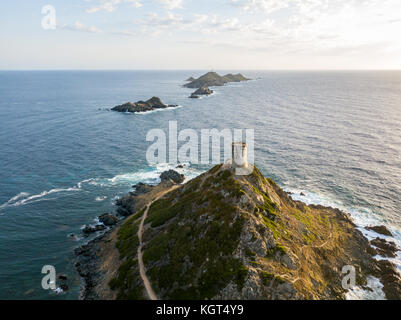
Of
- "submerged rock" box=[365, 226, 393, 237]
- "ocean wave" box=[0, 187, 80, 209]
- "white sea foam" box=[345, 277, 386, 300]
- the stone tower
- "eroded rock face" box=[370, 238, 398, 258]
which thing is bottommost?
"white sea foam" box=[345, 277, 386, 300]

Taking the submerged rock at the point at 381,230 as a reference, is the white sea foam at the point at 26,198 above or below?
above

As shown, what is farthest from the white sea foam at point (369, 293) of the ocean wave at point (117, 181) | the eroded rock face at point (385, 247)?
the ocean wave at point (117, 181)

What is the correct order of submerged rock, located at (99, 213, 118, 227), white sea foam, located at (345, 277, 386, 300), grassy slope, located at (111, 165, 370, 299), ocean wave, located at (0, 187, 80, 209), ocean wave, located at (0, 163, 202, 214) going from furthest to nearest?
ocean wave, located at (0, 163, 202, 214)
ocean wave, located at (0, 187, 80, 209)
submerged rock, located at (99, 213, 118, 227)
white sea foam, located at (345, 277, 386, 300)
grassy slope, located at (111, 165, 370, 299)

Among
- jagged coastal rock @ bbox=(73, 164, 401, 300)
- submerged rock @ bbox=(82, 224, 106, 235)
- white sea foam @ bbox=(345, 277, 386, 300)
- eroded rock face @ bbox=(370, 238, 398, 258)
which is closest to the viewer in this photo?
jagged coastal rock @ bbox=(73, 164, 401, 300)

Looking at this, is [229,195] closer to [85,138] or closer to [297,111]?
[85,138]

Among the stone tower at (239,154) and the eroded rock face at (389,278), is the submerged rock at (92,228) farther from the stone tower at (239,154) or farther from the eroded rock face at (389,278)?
the eroded rock face at (389,278)

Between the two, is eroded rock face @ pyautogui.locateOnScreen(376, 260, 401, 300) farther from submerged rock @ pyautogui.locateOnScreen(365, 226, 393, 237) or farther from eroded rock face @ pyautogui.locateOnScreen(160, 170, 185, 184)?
eroded rock face @ pyautogui.locateOnScreen(160, 170, 185, 184)

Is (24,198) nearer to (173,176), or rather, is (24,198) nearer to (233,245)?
(173,176)

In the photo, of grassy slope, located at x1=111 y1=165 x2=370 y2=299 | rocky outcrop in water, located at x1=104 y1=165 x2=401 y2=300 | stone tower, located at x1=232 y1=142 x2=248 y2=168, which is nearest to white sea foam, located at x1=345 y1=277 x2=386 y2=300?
rocky outcrop in water, located at x1=104 y1=165 x2=401 y2=300
